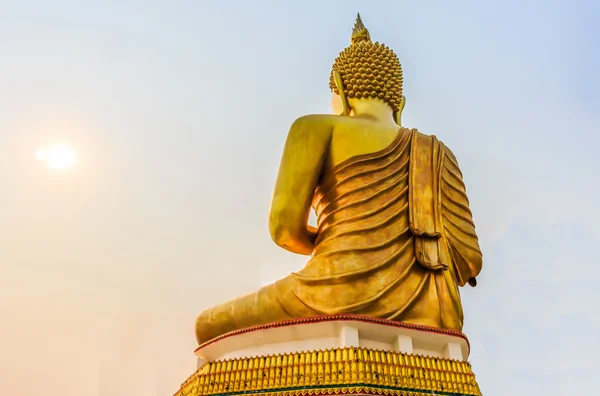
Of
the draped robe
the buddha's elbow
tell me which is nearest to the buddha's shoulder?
the draped robe

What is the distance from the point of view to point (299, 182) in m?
5.64

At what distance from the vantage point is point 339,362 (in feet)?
13.6

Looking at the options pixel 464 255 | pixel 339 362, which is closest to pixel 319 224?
pixel 464 255

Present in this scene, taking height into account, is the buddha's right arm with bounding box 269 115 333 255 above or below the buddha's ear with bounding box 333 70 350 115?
below

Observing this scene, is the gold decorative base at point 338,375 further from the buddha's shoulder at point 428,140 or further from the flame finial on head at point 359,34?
the flame finial on head at point 359,34

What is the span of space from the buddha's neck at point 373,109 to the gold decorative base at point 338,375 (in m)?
3.13

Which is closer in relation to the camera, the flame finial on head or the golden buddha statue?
the golden buddha statue

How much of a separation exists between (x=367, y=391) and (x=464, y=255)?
2163mm

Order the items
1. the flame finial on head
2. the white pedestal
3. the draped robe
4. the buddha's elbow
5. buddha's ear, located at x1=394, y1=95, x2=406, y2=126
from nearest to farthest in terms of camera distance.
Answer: the white pedestal → the draped robe → the buddha's elbow → buddha's ear, located at x1=394, y1=95, x2=406, y2=126 → the flame finial on head

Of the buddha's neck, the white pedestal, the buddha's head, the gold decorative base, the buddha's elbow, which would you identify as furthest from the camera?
the buddha's head

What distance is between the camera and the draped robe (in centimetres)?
484

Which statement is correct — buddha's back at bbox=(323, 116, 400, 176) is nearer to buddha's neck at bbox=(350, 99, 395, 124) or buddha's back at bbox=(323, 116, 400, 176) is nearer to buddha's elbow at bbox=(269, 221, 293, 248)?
buddha's neck at bbox=(350, 99, 395, 124)

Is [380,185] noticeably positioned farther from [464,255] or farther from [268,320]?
[268,320]

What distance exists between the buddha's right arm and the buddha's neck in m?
0.90
